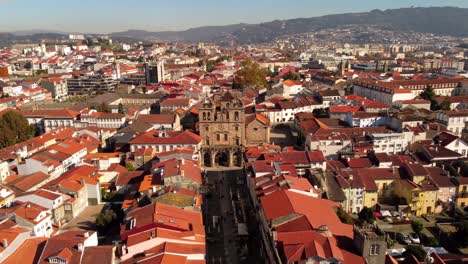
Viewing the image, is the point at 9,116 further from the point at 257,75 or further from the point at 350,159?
the point at 257,75

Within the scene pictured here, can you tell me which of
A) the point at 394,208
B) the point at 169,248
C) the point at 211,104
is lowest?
the point at 394,208

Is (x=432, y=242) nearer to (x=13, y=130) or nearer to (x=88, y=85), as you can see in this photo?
(x=13, y=130)

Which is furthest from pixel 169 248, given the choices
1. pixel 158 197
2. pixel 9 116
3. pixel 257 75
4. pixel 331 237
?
pixel 257 75

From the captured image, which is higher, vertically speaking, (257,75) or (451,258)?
(257,75)

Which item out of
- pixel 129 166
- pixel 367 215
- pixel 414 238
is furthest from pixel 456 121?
pixel 129 166

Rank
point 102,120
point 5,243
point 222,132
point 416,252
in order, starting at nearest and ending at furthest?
point 5,243 < point 416,252 < point 222,132 < point 102,120

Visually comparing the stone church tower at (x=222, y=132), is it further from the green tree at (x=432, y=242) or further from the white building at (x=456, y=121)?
the white building at (x=456, y=121)
